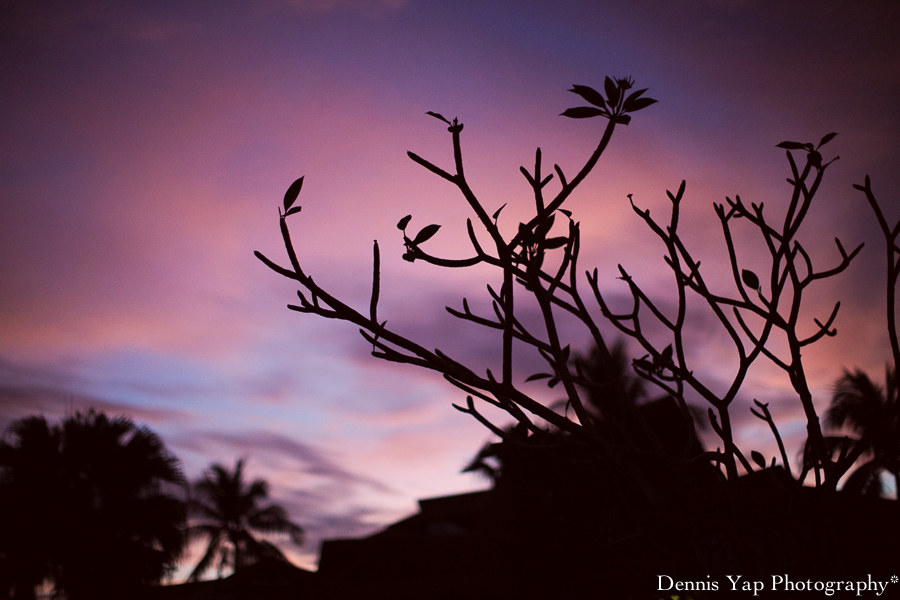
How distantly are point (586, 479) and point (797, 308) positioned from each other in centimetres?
1517

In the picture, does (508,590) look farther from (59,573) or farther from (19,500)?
(19,500)

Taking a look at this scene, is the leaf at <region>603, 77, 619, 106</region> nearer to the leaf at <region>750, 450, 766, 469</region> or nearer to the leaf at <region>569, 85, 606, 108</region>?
the leaf at <region>569, 85, 606, 108</region>

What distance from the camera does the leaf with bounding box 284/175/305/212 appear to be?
1993 millimetres

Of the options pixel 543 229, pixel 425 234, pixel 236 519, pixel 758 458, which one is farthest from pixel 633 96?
pixel 236 519

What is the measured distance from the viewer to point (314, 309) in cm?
189

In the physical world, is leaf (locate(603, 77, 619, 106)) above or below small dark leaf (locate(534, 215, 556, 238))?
above

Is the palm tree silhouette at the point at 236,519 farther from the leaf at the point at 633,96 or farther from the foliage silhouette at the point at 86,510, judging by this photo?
the leaf at the point at 633,96

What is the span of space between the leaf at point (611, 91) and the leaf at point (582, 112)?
48mm

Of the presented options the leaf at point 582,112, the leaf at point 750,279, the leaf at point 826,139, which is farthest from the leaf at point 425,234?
A: the leaf at point 826,139

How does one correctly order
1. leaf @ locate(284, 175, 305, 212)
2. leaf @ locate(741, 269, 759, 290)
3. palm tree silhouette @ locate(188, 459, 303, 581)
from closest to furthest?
leaf @ locate(284, 175, 305, 212), leaf @ locate(741, 269, 759, 290), palm tree silhouette @ locate(188, 459, 303, 581)

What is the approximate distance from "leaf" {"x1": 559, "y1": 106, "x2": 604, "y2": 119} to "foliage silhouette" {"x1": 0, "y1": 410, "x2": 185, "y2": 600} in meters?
18.1

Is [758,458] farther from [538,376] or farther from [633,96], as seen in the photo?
[633,96]

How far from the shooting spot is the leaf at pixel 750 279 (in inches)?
106

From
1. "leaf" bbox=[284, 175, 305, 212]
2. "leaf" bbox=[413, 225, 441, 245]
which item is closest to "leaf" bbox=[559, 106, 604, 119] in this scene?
"leaf" bbox=[413, 225, 441, 245]
